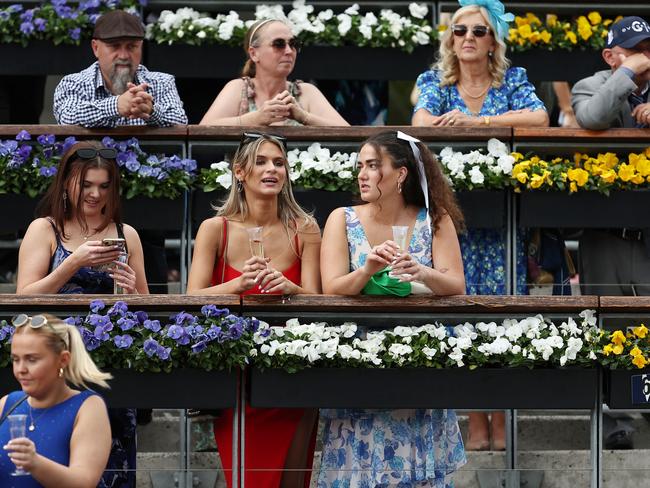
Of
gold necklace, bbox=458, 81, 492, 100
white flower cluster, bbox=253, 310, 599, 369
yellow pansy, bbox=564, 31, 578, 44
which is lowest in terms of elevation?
white flower cluster, bbox=253, 310, 599, 369

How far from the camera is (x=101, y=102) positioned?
848 centimetres

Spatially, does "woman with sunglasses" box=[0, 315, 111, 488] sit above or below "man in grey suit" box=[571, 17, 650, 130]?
below

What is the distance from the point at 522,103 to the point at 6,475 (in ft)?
13.5

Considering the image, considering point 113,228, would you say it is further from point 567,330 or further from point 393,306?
point 567,330

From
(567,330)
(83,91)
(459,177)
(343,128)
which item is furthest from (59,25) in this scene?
(567,330)

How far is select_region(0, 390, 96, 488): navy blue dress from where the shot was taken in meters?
5.83

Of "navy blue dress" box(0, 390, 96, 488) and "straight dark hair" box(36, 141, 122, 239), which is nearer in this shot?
"navy blue dress" box(0, 390, 96, 488)

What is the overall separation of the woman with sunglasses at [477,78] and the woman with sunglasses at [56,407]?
3373 mm

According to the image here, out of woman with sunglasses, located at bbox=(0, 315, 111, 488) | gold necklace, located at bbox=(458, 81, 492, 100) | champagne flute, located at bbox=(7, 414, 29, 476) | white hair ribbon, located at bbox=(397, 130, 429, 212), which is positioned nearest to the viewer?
champagne flute, located at bbox=(7, 414, 29, 476)

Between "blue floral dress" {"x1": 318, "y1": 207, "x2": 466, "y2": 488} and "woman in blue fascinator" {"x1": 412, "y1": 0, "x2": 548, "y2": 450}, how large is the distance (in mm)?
1380

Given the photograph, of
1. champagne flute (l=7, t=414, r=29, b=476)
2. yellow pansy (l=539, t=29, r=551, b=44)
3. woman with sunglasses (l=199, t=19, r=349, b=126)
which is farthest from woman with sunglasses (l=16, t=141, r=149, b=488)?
yellow pansy (l=539, t=29, r=551, b=44)

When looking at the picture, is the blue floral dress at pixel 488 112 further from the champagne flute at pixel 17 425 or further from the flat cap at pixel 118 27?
the champagne flute at pixel 17 425

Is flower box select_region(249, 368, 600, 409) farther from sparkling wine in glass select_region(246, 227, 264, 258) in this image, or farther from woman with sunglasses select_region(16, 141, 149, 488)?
woman with sunglasses select_region(16, 141, 149, 488)

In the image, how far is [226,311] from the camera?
6898mm
